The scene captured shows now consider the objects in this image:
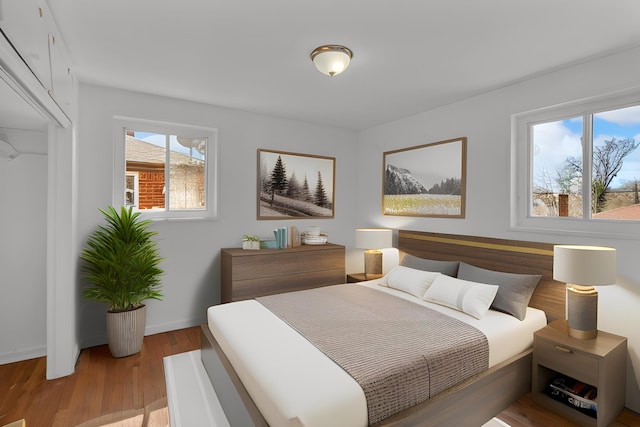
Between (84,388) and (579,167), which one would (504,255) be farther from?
(84,388)

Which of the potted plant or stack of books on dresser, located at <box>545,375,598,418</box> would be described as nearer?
stack of books on dresser, located at <box>545,375,598,418</box>

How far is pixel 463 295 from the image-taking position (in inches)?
106

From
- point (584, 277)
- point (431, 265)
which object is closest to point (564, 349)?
point (584, 277)

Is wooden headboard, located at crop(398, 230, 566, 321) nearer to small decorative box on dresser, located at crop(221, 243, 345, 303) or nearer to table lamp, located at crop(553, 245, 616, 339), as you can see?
table lamp, located at crop(553, 245, 616, 339)

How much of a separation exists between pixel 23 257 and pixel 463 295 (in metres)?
3.89

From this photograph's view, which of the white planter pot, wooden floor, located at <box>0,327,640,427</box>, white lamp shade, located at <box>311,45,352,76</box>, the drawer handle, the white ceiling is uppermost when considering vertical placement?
the white ceiling

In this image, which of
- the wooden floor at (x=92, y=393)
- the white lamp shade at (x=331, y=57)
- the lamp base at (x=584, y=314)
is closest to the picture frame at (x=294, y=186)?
the white lamp shade at (x=331, y=57)

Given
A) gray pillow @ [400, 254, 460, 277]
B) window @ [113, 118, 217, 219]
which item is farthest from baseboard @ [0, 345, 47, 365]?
gray pillow @ [400, 254, 460, 277]

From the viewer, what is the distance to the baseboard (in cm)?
283

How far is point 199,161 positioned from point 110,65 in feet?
4.38

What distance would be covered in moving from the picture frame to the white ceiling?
109 centimetres

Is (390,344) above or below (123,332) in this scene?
above

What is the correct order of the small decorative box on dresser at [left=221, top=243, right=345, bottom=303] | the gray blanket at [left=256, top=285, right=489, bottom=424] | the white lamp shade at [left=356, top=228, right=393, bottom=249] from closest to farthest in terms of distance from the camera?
1. the gray blanket at [left=256, top=285, right=489, bottom=424]
2. the small decorative box on dresser at [left=221, top=243, right=345, bottom=303]
3. the white lamp shade at [left=356, top=228, right=393, bottom=249]

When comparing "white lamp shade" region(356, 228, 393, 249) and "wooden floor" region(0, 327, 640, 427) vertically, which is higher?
"white lamp shade" region(356, 228, 393, 249)
